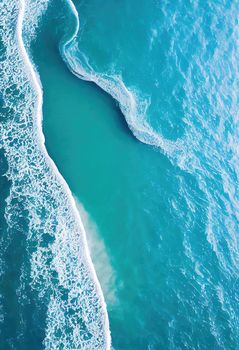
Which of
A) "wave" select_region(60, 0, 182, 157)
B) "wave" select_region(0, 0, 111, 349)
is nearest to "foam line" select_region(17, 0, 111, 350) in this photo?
"wave" select_region(0, 0, 111, 349)

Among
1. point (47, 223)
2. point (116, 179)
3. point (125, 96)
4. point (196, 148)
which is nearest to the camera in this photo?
point (47, 223)

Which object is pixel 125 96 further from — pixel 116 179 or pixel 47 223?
pixel 47 223

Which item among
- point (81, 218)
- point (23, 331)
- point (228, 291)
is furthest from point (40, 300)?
point (228, 291)

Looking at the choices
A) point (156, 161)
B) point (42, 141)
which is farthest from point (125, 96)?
point (42, 141)

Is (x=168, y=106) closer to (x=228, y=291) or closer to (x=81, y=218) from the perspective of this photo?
(x=81, y=218)

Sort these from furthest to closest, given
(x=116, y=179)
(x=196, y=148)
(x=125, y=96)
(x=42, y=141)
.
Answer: (x=125, y=96), (x=196, y=148), (x=116, y=179), (x=42, y=141)

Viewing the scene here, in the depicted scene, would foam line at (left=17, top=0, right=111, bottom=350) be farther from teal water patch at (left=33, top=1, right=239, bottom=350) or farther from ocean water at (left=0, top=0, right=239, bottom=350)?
teal water patch at (left=33, top=1, right=239, bottom=350)
